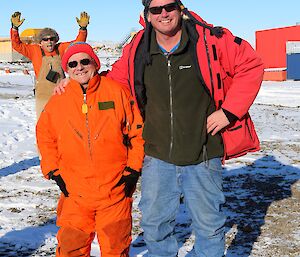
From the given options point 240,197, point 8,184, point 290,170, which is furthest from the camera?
point 290,170

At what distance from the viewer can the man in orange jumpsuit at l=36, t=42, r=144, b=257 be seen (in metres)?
3.12

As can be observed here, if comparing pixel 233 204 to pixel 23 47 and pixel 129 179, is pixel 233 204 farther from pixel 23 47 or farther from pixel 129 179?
pixel 23 47

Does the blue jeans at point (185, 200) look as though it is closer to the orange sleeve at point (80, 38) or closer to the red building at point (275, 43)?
the orange sleeve at point (80, 38)

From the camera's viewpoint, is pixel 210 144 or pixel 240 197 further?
pixel 240 197

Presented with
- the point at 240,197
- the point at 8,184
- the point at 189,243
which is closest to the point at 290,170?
the point at 240,197

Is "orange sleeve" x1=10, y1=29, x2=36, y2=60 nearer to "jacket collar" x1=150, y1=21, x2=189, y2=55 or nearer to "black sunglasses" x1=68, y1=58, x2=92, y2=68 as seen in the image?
"black sunglasses" x1=68, y1=58, x2=92, y2=68

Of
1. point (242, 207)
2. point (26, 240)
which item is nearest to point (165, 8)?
point (26, 240)

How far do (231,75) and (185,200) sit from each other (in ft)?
2.80

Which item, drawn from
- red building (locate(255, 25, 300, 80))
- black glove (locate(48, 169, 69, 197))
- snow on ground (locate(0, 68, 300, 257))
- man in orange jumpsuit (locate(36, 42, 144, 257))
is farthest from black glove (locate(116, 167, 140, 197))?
red building (locate(255, 25, 300, 80))

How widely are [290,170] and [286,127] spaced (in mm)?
4633

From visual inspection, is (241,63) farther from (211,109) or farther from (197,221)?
(197,221)

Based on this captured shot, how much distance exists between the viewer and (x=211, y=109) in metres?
3.03

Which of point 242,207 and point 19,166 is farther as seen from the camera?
point 19,166

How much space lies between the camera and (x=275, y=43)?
41.6m
